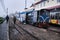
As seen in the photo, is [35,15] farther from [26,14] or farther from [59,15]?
[59,15]

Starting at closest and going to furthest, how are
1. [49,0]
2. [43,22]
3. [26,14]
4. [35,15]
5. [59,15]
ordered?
[59,15]
[43,22]
[35,15]
[26,14]
[49,0]

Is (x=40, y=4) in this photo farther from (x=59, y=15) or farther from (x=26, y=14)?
(x=59, y=15)

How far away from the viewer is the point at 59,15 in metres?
27.8

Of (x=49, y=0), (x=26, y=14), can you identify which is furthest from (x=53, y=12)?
(x=49, y=0)

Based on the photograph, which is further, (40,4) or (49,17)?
(40,4)

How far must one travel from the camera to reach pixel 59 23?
94.9ft

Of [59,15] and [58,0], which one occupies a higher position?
[58,0]

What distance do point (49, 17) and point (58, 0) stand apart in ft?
30.3

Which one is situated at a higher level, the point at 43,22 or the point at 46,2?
the point at 46,2

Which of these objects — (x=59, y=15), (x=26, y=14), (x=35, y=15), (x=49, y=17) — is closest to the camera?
(x=59, y=15)

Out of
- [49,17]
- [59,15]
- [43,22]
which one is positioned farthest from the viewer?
[49,17]

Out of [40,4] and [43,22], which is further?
[40,4]

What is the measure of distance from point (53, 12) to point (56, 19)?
1.15m

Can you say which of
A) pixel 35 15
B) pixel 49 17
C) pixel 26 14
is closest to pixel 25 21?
pixel 26 14
